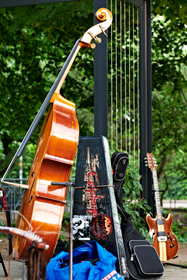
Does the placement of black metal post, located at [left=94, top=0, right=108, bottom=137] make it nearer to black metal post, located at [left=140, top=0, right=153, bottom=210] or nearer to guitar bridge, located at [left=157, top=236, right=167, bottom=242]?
black metal post, located at [left=140, top=0, right=153, bottom=210]

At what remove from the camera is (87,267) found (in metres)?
3.00

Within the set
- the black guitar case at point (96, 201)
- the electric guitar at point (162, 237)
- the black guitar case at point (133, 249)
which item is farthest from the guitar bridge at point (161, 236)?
the black guitar case at point (96, 201)

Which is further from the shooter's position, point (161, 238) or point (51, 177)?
point (161, 238)

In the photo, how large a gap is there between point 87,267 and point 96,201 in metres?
0.65

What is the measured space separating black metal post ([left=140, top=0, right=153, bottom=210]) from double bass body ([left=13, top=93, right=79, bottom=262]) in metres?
2.09

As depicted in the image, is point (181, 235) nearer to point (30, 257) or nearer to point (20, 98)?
point (20, 98)

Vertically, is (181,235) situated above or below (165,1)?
below

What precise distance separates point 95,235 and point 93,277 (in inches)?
21.8

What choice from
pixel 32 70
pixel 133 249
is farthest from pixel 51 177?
pixel 32 70

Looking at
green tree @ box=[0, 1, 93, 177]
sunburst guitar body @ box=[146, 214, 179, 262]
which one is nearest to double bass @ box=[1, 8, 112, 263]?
sunburst guitar body @ box=[146, 214, 179, 262]

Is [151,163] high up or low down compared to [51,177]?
up

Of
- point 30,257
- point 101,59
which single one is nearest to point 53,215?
point 30,257

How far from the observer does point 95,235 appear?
3.46 m

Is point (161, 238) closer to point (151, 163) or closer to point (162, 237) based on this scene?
point (162, 237)
